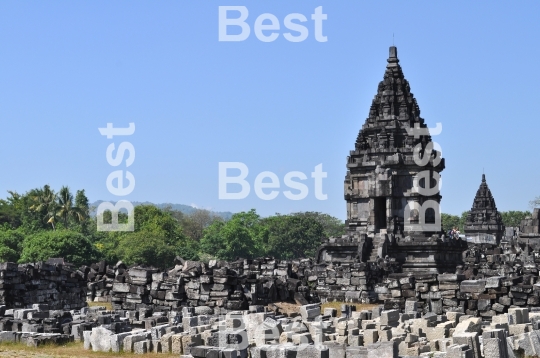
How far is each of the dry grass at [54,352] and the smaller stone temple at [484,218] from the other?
8125 centimetres

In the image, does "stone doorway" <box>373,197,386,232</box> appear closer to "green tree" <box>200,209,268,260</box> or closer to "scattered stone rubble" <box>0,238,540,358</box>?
"scattered stone rubble" <box>0,238,540,358</box>

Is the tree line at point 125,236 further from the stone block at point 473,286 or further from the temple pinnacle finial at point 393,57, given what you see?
the stone block at point 473,286

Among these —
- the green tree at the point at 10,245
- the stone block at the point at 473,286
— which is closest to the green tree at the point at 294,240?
the green tree at the point at 10,245

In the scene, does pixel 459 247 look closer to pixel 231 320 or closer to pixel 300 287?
pixel 300 287

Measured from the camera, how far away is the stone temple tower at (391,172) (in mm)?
52531

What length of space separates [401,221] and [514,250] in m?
11.2

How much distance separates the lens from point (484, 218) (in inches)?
3979

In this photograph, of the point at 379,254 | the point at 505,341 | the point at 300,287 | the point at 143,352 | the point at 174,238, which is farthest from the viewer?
the point at 174,238

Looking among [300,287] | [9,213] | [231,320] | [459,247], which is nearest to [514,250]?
[459,247]

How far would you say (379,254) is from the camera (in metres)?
48.5

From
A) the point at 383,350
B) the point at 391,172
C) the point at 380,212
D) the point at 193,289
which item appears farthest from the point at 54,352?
the point at 380,212

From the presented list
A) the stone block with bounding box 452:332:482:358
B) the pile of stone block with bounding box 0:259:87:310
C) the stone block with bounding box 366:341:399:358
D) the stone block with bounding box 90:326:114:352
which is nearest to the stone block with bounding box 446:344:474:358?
the stone block with bounding box 452:332:482:358

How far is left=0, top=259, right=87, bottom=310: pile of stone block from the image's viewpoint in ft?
95.1

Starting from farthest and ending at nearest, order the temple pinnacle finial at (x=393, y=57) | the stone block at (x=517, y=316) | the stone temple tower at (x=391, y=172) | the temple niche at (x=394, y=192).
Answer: the temple pinnacle finial at (x=393, y=57) → the stone temple tower at (x=391, y=172) → the temple niche at (x=394, y=192) → the stone block at (x=517, y=316)
